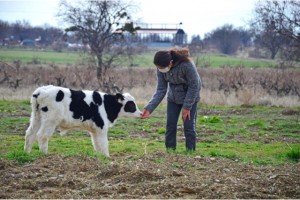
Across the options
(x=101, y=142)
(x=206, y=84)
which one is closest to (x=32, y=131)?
(x=101, y=142)

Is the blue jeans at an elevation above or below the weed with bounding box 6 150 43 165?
above

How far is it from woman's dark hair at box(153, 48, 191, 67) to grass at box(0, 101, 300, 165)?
6.05 feet

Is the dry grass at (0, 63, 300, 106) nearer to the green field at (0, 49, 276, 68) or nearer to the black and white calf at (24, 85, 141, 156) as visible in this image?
the green field at (0, 49, 276, 68)

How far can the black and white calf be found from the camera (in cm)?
1063

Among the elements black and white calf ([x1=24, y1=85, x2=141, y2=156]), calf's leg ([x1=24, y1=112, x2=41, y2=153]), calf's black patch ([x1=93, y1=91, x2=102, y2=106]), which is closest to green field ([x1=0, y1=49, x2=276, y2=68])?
calf's black patch ([x1=93, y1=91, x2=102, y2=106])

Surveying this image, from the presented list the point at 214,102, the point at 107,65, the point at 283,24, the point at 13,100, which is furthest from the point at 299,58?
the point at 13,100

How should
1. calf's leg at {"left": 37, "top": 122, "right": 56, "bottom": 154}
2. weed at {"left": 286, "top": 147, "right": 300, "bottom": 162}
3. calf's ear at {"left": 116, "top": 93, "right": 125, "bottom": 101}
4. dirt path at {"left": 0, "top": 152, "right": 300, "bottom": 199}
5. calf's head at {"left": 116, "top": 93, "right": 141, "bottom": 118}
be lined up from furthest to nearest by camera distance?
calf's head at {"left": 116, "top": 93, "right": 141, "bottom": 118}, calf's ear at {"left": 116, "top": 93, "right": 125, "bottom": 101}, calf's leg at {"left": 37, "top": 122, "right": 56, "bottom": 154}, weed at {"left": 286, "top": 147, "right": 300, "bottom": 162}, dirt path at {"left": 0, "top": 152, "right": 300, "bottom": 199}

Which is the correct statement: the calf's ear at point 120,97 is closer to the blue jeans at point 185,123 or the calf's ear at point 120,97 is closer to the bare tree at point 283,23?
the blue jeans at point 185,123

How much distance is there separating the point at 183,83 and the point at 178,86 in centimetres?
13

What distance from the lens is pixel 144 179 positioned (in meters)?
7.13

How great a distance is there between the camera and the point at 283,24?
30.6 m

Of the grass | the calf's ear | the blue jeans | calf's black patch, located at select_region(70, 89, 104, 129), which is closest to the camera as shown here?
the blue jeans

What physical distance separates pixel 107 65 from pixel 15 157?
90.8 ft

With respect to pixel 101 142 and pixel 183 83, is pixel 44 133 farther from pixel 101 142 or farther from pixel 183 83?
pixel 183 83
